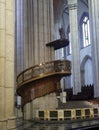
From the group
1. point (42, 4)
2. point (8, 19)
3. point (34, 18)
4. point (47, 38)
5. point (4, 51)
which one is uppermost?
point (42, 4)

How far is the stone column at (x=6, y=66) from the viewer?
5.97 meters

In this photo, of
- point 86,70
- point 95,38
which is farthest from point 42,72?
point 86,70

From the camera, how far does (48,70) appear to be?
499 inches

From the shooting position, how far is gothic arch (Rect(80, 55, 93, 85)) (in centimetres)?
2679

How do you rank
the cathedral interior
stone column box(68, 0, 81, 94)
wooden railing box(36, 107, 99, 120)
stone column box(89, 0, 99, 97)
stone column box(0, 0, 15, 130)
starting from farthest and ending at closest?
stone column box(68, 0, 81, 94) < stone column box(89, 0, 99, 97) < the cathedral interior < wooden railing box(36, 107, 99, 120) < stone column box(0, 0, 15, 130)

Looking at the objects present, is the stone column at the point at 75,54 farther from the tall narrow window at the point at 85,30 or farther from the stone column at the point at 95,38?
the tall narrow window at the point at 85,30

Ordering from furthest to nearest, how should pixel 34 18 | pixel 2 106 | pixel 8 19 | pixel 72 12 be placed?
1. pixel 72 12
2. pixel 34 18
3. pixel 8 19
4. pixel 2 106

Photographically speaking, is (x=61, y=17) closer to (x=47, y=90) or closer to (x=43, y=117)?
(x=47, y=90)

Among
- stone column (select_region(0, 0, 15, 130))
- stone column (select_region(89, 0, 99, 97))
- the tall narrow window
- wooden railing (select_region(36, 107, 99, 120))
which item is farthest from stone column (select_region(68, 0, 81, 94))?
stone column (select_region(0, 0, 15, 130))

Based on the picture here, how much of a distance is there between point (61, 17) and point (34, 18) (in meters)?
14.5

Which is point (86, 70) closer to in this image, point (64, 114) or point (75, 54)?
point (75, 54)

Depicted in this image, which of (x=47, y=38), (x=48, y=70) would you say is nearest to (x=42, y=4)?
(x=47, y=38)

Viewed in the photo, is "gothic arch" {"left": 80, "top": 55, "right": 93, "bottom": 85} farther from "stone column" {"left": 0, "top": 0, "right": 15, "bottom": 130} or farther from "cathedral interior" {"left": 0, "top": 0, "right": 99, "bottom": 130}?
"stone column" {"left": 0, "top": 0, "right": 15, "bottom": 130}

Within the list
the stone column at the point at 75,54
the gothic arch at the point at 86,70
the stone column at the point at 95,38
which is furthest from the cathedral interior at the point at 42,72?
the gothic arch at the point at 86,70
